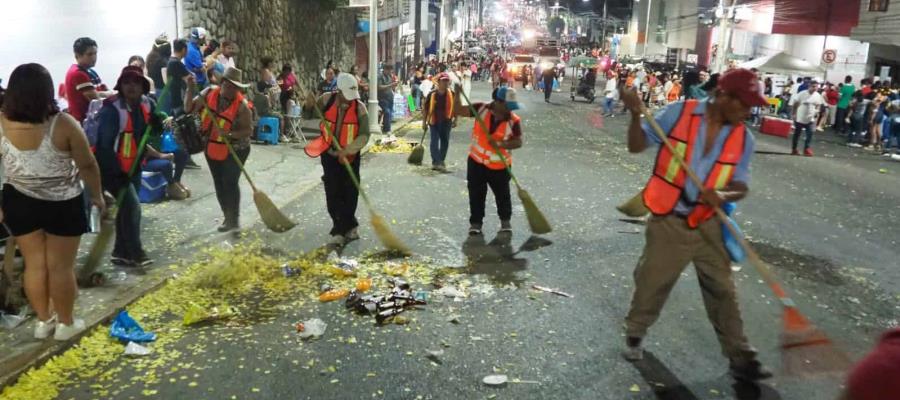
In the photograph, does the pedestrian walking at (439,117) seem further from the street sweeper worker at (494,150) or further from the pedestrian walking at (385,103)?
the pedestrian walking at (385,103)

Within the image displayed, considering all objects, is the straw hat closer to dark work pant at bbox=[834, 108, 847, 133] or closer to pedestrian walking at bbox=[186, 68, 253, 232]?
pedestrian walking at bbox=[186, 68, 253, 232]

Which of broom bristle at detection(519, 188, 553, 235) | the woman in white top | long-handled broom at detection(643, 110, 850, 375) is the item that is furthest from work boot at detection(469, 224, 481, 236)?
the woman in white top

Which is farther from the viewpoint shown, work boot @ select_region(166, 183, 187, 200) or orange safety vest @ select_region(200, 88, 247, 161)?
work boot @ select_region(166, 183, 187, 200)

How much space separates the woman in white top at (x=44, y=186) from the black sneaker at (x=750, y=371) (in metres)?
4.15

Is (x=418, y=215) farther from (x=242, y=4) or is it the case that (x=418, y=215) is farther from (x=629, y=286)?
(x=242, y=4)

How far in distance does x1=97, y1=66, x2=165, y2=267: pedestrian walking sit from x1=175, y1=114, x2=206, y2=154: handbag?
989 millimetres

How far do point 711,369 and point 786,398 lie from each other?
46 centimetres

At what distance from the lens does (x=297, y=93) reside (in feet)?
49.4

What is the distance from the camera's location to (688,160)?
3.95 metres

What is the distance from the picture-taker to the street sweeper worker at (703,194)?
12.7 feet

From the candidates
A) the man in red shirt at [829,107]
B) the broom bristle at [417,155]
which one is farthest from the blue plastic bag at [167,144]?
the man in red shirt at [829,107]

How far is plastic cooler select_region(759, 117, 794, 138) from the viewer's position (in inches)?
721

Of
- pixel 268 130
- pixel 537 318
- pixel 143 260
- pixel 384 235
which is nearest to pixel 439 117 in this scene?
pixel 268 130

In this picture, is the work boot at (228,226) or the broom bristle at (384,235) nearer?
the broom bristle at (384,235)
